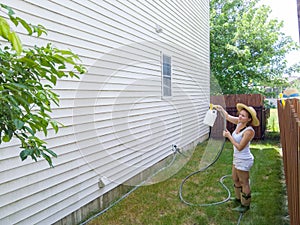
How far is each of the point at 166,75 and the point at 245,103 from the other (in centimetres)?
415

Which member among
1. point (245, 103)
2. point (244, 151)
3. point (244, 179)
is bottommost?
point (244, 179)

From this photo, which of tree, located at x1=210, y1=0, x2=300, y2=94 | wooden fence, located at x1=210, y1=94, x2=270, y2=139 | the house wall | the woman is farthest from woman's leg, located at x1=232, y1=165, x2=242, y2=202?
tree, located at x1=210, y1=0, x2=300, y2=94

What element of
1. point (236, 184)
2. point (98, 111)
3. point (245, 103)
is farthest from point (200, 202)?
point (245, 103)

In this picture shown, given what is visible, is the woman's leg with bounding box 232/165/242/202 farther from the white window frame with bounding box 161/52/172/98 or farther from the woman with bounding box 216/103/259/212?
the white window frame with bounding box 161/52/172/98

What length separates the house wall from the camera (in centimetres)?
245

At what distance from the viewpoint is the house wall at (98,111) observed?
2.45 m

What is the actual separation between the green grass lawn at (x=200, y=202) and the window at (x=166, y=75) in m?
1.62

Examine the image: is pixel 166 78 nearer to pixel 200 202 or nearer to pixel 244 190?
pixel 200 202

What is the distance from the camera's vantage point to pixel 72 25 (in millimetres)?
2918

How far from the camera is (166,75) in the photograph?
5.59m

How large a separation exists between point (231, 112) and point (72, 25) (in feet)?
22.5

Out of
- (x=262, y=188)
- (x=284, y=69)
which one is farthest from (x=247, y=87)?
(x=262, y=188)

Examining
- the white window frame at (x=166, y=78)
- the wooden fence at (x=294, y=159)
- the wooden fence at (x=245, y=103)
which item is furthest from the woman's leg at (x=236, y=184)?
the wooden fence at (x=245, y=103)

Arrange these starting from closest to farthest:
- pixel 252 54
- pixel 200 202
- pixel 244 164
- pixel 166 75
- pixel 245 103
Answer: pixel 244 164 → pixel 200 202 → pixel 166 75 → pixel 245 103 → pixel 252 54
